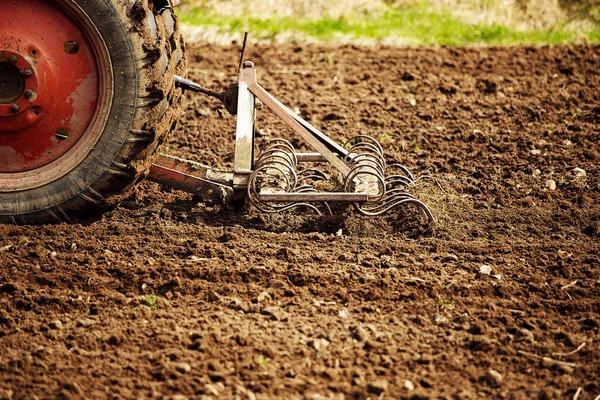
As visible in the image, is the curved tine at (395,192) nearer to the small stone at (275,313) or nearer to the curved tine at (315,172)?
the curved tine at (315,172)

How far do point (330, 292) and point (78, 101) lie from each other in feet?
5.85

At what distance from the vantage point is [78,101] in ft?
14.8

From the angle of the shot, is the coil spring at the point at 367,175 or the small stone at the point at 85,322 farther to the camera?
the coil spring at the point at 367,175

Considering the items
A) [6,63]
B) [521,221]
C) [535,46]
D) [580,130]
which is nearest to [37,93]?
[6,63]

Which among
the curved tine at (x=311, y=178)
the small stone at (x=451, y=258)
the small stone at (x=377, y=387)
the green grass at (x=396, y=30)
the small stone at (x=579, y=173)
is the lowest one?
the small stone at (x=377, y=387)

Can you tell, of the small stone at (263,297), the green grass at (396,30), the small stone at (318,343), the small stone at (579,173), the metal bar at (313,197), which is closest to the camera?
the small stone at (318,343)

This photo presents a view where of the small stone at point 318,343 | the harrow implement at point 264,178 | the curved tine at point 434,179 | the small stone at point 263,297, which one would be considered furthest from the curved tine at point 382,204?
the small stone at point 318,343

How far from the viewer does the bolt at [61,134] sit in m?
4.52

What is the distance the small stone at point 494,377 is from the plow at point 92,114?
5.06ft

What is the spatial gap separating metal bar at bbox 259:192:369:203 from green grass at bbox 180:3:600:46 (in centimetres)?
459

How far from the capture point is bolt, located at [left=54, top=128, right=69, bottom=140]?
4520 mm

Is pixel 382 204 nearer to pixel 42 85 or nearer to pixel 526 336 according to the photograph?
pixel 526 336

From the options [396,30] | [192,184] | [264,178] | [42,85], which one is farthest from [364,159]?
[396,30]

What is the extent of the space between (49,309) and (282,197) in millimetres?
1468
